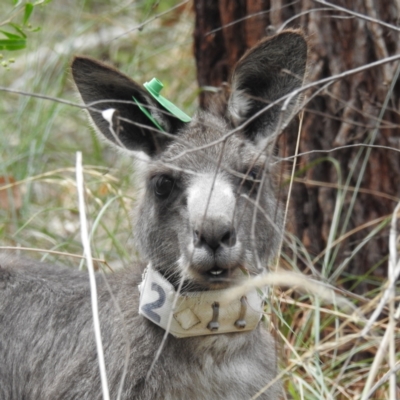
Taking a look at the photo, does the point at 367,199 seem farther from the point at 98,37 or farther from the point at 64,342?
the point at 98,37

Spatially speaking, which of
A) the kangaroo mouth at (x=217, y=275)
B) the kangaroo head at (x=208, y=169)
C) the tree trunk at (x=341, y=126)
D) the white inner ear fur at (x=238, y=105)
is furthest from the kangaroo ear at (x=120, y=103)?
the tree trunk at (x=341, y=126)

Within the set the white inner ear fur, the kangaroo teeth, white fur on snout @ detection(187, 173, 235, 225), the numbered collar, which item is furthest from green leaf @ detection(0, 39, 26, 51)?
the kangaroo teeth

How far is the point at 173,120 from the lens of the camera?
3.79 meters

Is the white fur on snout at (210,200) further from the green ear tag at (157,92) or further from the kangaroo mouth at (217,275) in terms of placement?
the green ear tag at (157,92)

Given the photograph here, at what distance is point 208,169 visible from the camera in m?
3.54

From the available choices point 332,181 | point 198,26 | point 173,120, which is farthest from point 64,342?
point 198,26

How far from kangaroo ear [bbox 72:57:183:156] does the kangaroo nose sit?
0.54 meters

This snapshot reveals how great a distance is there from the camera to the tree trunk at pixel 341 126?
15.4 feet

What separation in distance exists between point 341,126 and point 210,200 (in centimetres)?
188

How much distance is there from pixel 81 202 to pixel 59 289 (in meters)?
0.97

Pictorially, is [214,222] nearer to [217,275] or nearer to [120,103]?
[217,275]

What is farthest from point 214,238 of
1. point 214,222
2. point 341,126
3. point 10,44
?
point 341,126

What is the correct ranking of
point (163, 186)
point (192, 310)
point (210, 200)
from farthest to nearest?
point (163, 186) < point (192, 310) < point (210, 200)

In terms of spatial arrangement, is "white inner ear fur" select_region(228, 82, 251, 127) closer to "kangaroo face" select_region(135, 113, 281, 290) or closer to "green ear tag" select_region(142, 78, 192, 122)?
"kangaroo face" select_region(135, 113, 281, 290)
